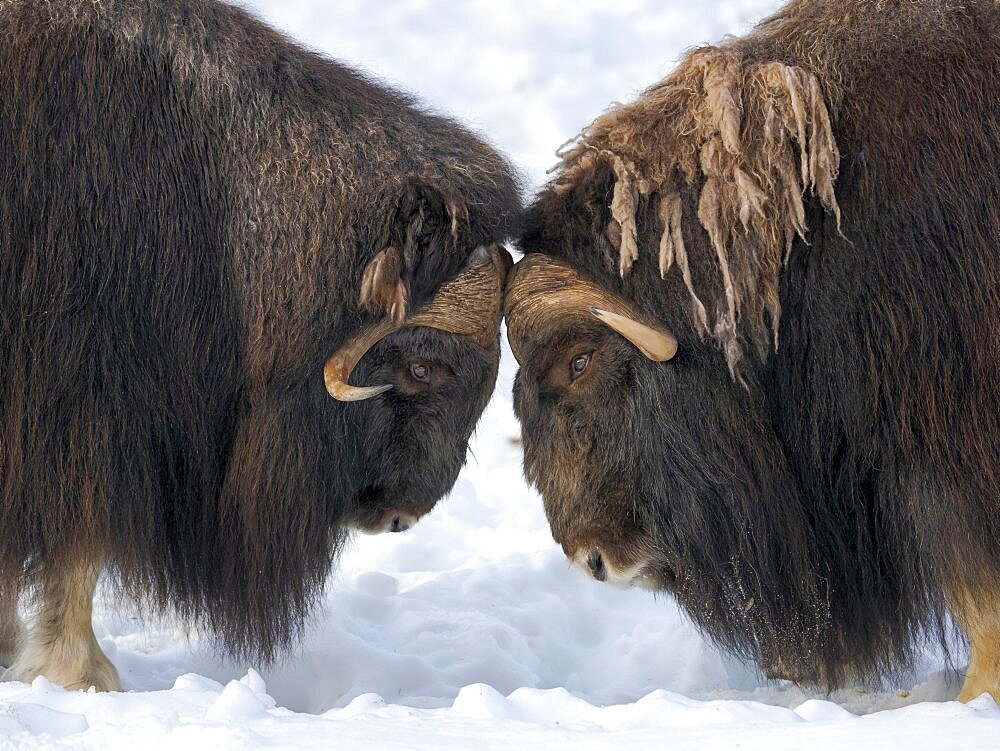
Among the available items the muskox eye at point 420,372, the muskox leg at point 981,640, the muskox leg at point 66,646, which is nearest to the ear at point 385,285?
the muskox eye at point 420,372

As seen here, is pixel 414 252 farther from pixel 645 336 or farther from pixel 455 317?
pixel 645 336

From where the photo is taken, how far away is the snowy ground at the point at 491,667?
7.16ft

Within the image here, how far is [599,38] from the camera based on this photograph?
343 inches

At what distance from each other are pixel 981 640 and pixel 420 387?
4.84ft

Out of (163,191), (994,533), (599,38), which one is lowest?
(994,533)

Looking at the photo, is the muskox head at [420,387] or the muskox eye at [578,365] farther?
the muskox head at [420,387]

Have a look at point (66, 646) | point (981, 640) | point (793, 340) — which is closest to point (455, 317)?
point (793, 340)

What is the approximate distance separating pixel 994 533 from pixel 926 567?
198mm

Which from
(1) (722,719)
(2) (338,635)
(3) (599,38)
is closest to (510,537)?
(2) (338,635)

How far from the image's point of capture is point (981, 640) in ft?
9.44

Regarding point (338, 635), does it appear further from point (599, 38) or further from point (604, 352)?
point (599, 38)

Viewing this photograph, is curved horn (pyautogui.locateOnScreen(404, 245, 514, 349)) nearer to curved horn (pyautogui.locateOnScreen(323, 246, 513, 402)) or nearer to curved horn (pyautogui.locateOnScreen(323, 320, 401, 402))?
curved horn (pyautogui.locateOnScreen(323, 246, 513, 402))

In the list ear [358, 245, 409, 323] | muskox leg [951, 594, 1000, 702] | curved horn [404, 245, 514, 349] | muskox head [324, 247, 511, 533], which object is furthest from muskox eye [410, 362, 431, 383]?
muskox leg [951, 594, 1000, 702]

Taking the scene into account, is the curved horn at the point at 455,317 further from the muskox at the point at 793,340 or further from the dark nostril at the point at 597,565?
the dark nostril at the point at 597,565
